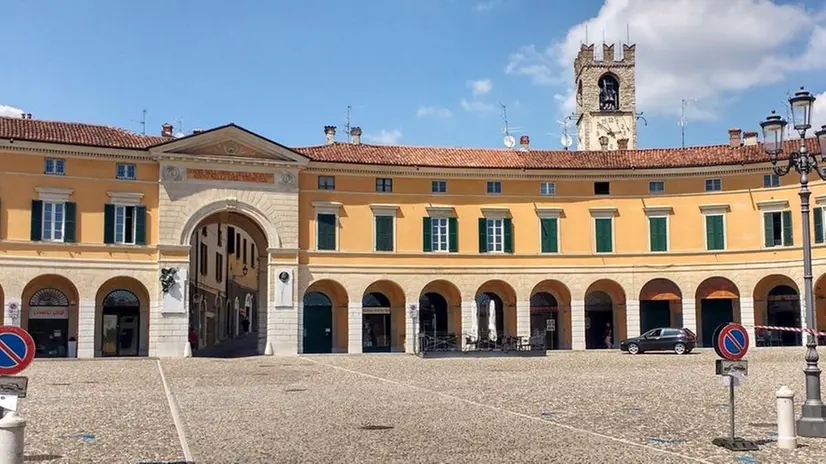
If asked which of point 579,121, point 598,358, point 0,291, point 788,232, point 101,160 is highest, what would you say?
point 579,121

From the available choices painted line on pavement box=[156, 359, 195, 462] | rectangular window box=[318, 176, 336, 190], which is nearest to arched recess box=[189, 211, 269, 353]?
rectangular window box=[318, 176, 336, 190]

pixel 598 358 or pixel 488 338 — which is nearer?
pixel 598 358

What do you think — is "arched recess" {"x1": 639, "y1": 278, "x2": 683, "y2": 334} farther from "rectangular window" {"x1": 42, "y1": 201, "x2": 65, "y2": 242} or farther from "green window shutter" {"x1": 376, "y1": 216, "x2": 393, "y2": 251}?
"rectangular window" {"x1": 42, "y1": 201, "x2": 65, "y2": 242}

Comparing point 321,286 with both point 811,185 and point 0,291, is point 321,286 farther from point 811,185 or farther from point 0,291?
point 811,185

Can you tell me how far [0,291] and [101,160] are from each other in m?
6.72

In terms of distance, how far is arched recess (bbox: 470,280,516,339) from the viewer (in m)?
44.8

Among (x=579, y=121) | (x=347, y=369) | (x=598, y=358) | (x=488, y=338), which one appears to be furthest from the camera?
(x=579, y=121)

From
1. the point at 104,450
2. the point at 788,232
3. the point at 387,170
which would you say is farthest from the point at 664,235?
the point at 104,450

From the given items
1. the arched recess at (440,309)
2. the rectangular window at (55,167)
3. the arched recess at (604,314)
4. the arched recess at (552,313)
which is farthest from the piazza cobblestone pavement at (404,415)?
the arched recess at (604,314)

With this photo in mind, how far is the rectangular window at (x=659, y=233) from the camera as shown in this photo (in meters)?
44.0

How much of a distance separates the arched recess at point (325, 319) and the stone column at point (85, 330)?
30.7 feet

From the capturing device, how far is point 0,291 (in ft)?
124

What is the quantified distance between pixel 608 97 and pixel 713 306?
97.6 ft

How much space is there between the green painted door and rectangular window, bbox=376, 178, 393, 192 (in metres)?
6.11
